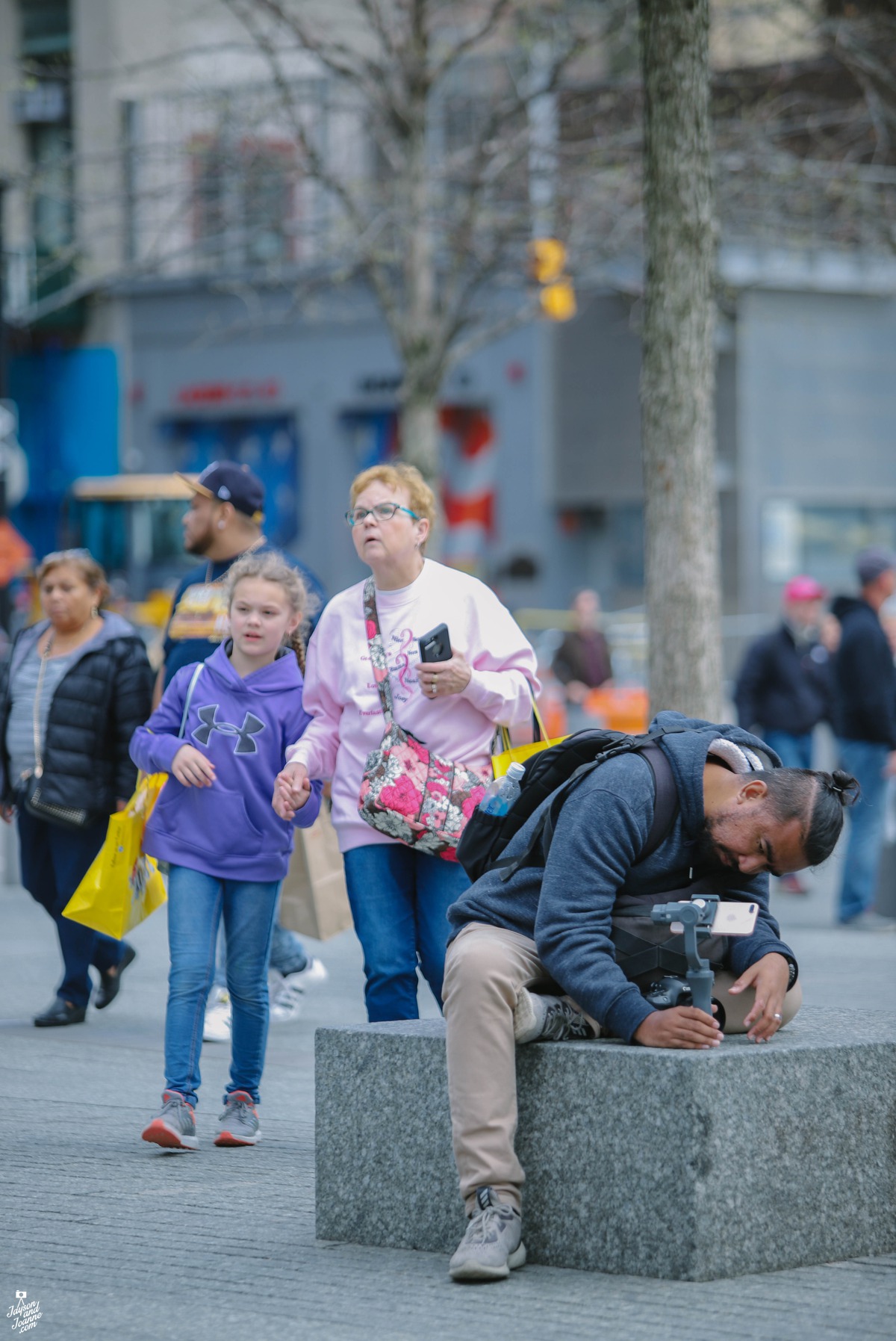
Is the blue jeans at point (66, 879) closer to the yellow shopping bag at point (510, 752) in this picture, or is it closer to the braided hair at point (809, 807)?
the yellow shopping bag at point (510, 752)

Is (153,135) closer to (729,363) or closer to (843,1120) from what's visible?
(729,363)

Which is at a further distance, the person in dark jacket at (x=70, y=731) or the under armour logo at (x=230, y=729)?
the person in dark jacket at (x=70, y=731)

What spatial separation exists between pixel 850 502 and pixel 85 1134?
2746 cm

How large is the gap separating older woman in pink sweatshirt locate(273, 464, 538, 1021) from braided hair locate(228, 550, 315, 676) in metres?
0.29

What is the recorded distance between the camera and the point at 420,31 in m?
15.5

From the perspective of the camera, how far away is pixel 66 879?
795 centimetres

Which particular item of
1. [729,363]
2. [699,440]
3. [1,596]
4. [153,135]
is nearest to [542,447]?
Result: [729,363]

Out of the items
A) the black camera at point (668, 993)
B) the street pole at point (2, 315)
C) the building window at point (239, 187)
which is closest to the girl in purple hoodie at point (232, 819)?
the black camera at point (668, 993)

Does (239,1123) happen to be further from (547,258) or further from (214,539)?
(547,258)

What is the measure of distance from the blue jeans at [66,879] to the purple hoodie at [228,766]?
1807 millimetres

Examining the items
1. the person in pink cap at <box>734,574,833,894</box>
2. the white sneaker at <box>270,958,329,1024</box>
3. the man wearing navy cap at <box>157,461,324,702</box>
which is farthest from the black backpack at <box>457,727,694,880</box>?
the person in pink cap at <box>734,574,833,894</box>

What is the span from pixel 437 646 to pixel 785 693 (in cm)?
743

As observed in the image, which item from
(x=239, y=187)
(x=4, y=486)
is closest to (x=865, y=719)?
(x=239, y=187)

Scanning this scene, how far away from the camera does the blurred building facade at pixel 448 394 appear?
102ft
